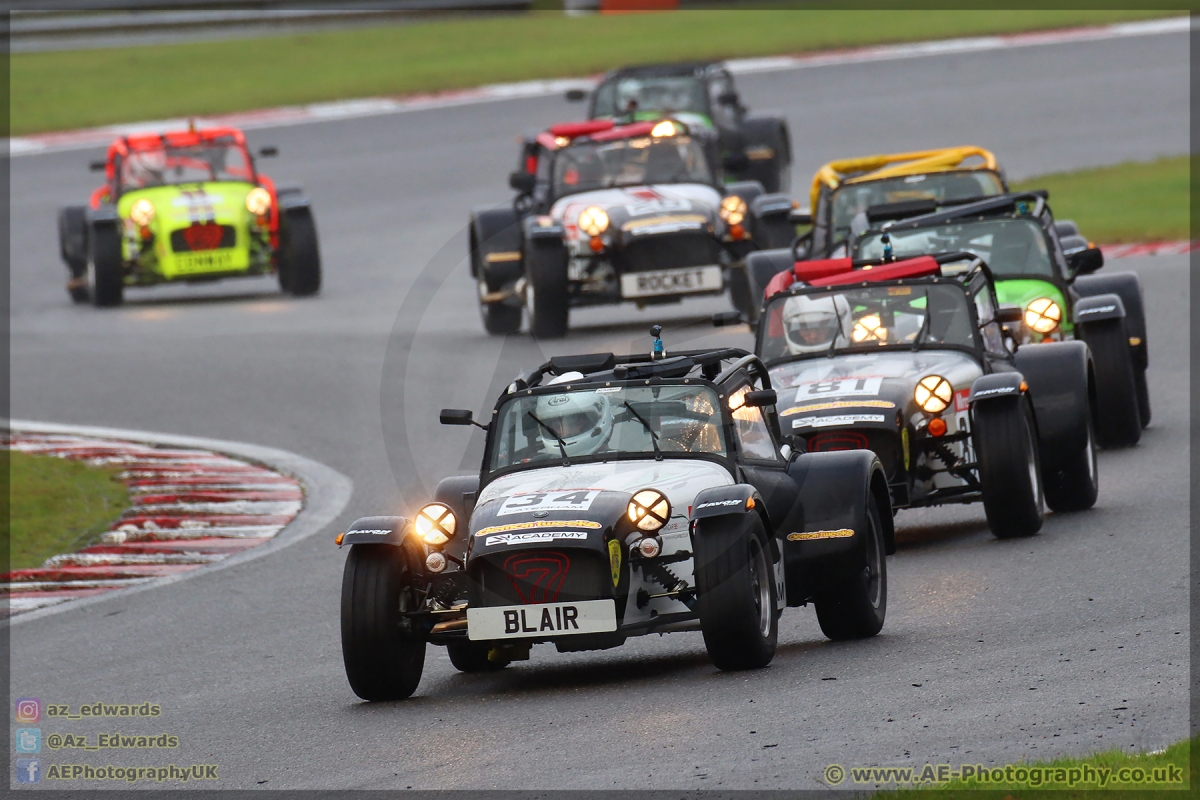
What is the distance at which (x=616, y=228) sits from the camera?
19203 millimetres

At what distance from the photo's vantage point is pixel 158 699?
8.97 metres

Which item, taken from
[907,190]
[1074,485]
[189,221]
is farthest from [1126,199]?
[1074,485]

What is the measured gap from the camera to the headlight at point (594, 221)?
1930cm

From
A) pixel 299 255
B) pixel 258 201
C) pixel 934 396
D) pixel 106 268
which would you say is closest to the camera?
pixel 934 396

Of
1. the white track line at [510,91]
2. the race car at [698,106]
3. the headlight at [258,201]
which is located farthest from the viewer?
the white track line at [510,91]

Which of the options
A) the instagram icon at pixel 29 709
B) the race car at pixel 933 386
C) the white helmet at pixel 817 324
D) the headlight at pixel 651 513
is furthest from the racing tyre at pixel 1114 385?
the instagram icon at pixel 29 709

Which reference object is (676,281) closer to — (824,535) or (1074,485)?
(1074,485)

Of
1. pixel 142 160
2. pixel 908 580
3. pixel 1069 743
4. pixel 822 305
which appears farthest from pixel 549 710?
pixel 142 160

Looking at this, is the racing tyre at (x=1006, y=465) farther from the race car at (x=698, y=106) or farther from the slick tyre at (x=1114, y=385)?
the race car at (x=698, y=106)

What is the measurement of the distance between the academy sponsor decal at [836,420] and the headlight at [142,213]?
12923 mm

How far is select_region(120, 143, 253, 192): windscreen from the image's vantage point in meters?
23.0

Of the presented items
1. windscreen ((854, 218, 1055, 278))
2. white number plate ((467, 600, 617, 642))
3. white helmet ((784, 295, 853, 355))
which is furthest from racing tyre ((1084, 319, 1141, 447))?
white number plate ((467, 600, 617, 642))

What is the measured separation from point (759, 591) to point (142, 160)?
16209mm

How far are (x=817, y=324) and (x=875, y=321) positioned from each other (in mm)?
339
